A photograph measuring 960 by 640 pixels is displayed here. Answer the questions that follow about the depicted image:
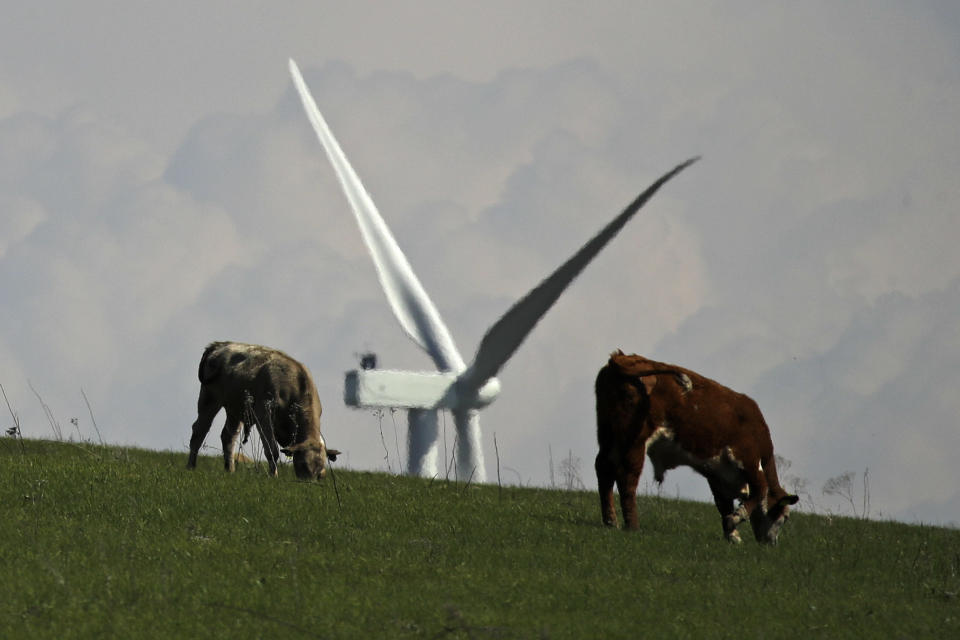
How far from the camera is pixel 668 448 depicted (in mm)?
16438

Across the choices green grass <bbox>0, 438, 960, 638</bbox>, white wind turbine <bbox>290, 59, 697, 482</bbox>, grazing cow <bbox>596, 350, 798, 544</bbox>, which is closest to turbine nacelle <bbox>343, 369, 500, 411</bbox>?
white wind turbine <bbox>290, 59, 697, 482</bbox>

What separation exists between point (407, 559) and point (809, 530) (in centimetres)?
839

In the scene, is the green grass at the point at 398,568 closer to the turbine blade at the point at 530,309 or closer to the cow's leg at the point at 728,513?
the cow's leg at the point at 728,513

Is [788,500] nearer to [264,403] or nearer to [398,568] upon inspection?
[398,568]

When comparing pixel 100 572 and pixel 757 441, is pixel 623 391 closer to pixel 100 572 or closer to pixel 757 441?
pixel 757 441

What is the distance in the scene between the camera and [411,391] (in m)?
53.1

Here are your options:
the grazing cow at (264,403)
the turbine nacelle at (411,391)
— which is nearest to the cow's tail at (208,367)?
the grazing cow at (264,403)

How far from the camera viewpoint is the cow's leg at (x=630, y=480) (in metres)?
16.0

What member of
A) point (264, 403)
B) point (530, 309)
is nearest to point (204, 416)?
point (264, 403)

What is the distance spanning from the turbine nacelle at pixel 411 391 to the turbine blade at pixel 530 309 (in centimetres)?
56

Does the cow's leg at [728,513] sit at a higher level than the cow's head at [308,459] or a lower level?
lower

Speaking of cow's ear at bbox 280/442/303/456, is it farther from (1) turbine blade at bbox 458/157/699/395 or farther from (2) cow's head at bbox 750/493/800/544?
(1) turbine blade at bbox 458/157/699/395

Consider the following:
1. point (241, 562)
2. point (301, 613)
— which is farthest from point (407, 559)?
point (301, 613)

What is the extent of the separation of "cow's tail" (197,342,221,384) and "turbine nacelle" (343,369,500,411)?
1121 inches
